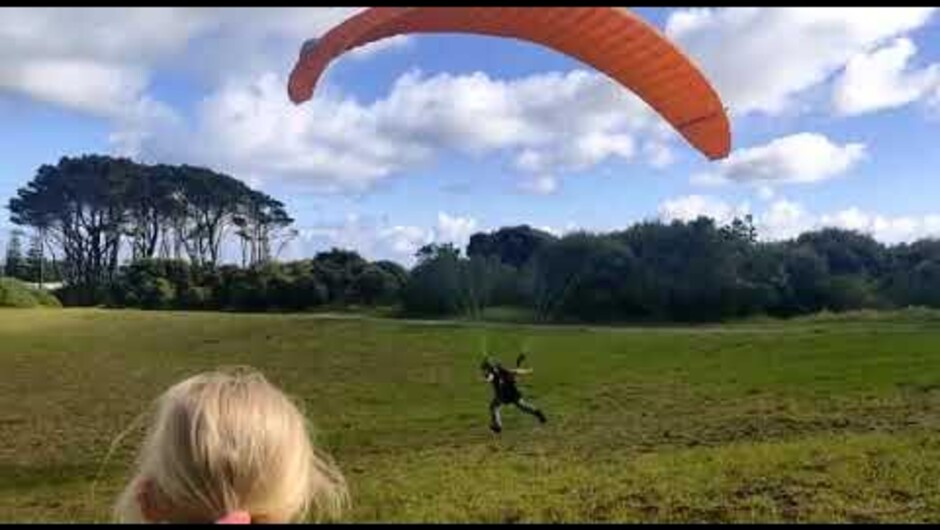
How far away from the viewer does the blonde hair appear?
6.98ft

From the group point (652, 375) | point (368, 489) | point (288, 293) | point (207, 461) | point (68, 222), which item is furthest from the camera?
point (68, 222)

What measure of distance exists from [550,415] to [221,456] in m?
18.7

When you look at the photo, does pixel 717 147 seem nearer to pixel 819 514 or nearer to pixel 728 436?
pixel 819 514

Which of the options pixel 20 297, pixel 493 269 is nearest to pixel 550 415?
pixel 493 269

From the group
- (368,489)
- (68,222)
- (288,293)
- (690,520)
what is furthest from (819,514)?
(68,222)

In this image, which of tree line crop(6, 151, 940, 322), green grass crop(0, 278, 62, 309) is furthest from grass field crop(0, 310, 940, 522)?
green grass crop(0, 278, 62, 309)

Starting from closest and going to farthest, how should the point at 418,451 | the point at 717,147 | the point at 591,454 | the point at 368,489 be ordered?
1. the point at 717,147
2. the point at 368,489
3. the point at 591,454
4. the point at 418,451

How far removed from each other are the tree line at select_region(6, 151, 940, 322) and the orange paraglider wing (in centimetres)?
1582

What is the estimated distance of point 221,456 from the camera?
2.13 metres

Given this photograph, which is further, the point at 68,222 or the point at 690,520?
the point at 68,222

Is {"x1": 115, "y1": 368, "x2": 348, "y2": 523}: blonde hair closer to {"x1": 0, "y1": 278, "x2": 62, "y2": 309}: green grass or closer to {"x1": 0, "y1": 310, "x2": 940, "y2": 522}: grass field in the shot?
{"x1": 0, "y1": 310, "x2": 940, "y2": 522}: grass field

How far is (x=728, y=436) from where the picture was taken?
16.1 metres

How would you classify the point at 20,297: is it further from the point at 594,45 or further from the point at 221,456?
the point at 221,456

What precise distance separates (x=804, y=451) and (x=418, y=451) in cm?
569
